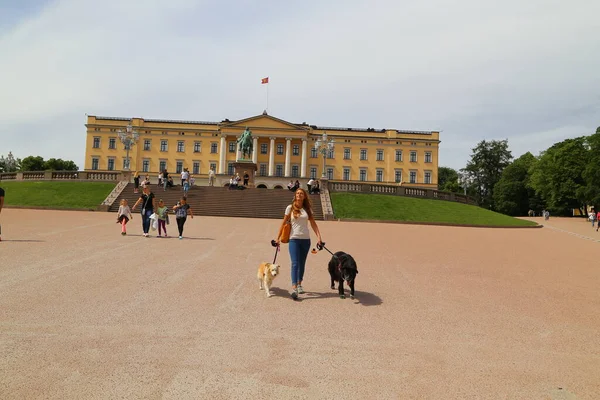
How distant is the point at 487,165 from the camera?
91625 millimetres

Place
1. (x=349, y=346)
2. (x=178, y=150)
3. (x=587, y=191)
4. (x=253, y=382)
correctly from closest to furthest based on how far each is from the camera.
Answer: (x=253, y=382) < (x=349, y=346) < (x=587, y=191) < (x=178, y=150)

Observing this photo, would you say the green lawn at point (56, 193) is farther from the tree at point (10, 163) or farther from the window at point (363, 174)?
the tree at point (10, 163)

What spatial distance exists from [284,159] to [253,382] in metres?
75.0

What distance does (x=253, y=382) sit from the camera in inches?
145

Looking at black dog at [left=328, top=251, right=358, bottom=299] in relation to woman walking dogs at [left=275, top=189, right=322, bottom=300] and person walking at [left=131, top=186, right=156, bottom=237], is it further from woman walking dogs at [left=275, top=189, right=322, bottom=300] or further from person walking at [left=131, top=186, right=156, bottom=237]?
person walking at [left=131, top=186, right=156, bottom=237]

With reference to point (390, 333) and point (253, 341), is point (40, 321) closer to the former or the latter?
point (253, 341)

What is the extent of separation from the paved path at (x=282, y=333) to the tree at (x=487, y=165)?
89.6 m

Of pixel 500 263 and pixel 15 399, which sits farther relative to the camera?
pixel 500 263

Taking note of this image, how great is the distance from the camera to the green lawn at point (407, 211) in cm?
3156

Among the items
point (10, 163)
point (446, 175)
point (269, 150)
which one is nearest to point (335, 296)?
point (269, 150)

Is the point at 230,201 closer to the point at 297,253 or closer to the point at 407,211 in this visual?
the point at 407,211

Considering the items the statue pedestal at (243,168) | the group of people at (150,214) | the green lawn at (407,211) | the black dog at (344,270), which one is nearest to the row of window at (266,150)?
the statue pedestal at (243,168)

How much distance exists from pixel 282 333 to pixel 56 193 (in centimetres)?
3646

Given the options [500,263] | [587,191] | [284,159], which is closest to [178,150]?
[284,159]
